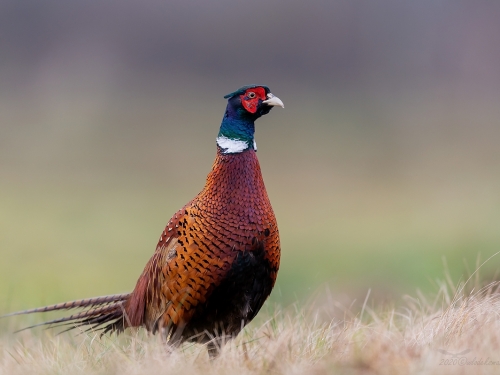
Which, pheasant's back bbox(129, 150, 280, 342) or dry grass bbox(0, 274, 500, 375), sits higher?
pheasant's back bbox(129, 150, 280, 342)

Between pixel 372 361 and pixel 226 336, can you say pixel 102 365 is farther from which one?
pixel 372 361

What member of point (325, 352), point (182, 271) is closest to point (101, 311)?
point (182, 271)

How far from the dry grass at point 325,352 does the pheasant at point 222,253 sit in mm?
162

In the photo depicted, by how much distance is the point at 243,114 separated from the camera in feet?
14.7

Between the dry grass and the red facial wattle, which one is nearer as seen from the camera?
the dry grass

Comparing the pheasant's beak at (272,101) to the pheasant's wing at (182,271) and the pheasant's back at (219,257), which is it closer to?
the pheasant's back at (219,257)

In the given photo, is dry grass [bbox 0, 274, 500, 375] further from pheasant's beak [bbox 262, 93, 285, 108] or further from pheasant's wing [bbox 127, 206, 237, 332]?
pheasant's beak [bbox 262, 93, 285, 108]

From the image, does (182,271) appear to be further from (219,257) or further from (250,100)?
(250,100)

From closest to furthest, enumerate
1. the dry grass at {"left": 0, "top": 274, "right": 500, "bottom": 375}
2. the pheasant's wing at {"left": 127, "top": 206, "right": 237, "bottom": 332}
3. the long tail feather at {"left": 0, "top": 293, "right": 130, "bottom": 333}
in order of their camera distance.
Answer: the dry grass at {"left": 0, "top": 274, "right": 500, "bottom": 375}, the pheasant's wing at {"left": 127, "top": 206, "right": 237, "bottom": 332}, the long tail feather at {"left": 0, "top": 293, "right": 130, "bottom": 333}

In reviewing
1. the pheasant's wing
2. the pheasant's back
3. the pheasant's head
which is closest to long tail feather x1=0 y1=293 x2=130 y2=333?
the pheasant's wing

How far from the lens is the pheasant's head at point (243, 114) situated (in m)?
4.44

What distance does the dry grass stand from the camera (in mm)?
3383

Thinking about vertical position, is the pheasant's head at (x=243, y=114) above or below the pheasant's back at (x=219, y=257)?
above

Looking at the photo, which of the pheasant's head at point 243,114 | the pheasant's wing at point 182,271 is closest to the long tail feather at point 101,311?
the pheasant's wing at point 182,271
